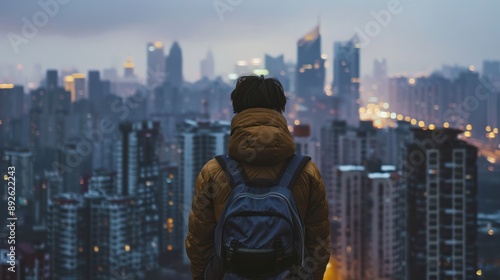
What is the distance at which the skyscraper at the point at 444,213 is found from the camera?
7730 mm

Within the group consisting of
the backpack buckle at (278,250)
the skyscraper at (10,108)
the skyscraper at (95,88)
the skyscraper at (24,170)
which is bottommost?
the skyscraper at (24,170)

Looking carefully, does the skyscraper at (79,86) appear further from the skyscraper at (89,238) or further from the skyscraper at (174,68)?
the skyscraper at (89,238)

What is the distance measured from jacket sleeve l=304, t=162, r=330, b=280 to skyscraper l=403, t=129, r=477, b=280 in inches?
285

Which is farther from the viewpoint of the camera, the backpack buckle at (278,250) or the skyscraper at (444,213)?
the skyscraper at (444,213)

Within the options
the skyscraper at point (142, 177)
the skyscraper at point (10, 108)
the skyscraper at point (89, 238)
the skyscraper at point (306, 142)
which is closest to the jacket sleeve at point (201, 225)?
the skyscraper at point (89, 238)

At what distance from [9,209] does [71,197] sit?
19.6ft

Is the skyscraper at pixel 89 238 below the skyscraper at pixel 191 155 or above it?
below

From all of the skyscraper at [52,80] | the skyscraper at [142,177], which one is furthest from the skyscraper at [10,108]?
the skyscraper at [52,80]

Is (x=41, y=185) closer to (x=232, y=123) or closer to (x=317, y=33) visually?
(x=317, y=33)

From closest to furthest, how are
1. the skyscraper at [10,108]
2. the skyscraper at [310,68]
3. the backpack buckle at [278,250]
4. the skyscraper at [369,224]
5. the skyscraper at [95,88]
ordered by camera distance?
the backpack buckle at [278,250] → the skyscraper at [369,224] → the skyscraper at [10,108] → the skyscraper at [310,68] → the skyscraper at [95,88]

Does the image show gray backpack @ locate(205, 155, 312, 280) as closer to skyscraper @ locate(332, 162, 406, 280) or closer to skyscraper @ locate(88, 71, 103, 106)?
skyscraper @ locate(332, 162, 406, 280)

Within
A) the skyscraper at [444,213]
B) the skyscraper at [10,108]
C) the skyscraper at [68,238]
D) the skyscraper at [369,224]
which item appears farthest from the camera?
the skyscraper at [10,108]

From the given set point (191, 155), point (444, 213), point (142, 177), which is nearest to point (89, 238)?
point (142, 177)

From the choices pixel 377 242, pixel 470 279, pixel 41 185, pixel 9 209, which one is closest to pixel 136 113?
pixel 41 185
